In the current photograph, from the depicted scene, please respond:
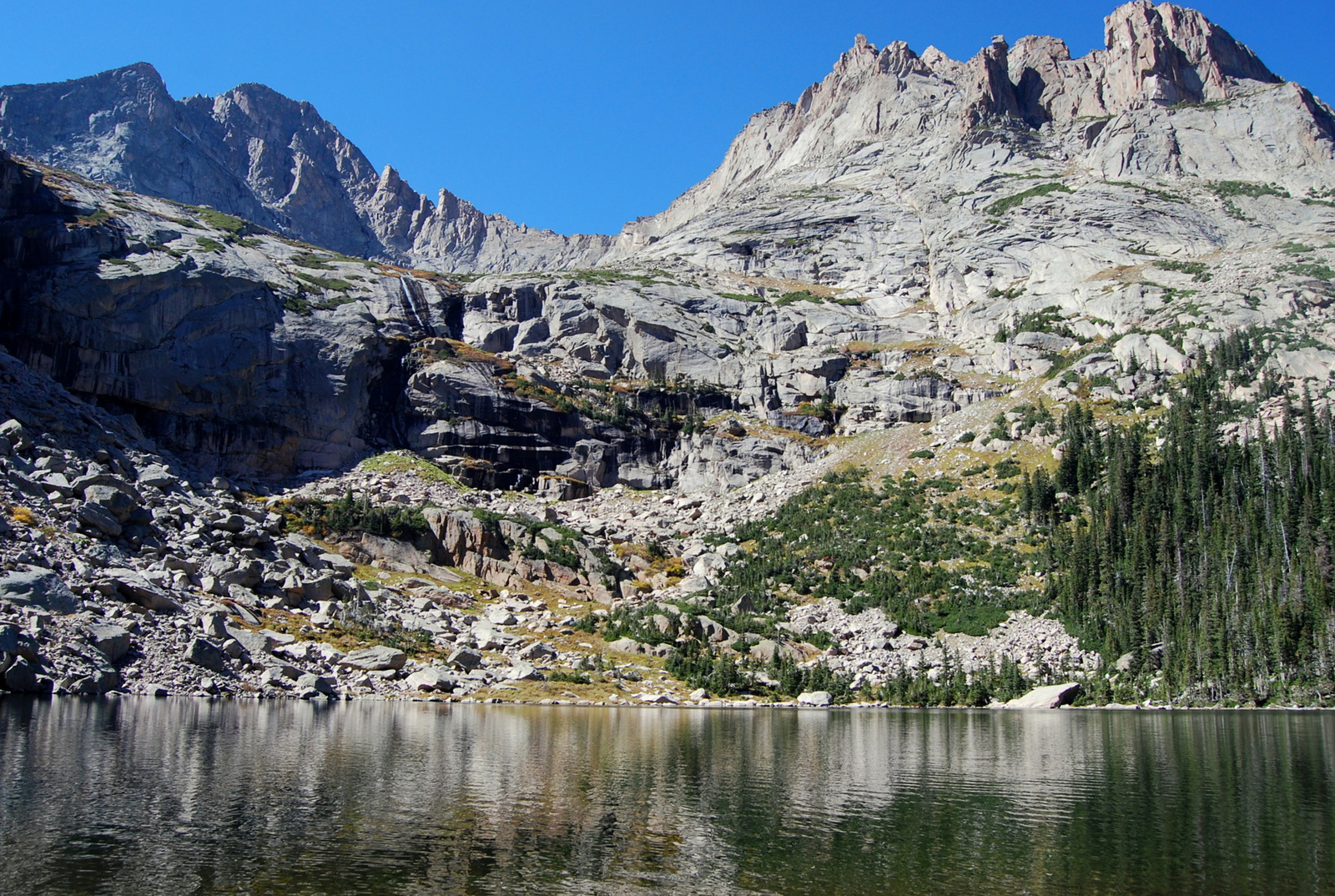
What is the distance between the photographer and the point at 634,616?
102 m

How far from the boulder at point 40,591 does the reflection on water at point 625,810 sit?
1177 cm

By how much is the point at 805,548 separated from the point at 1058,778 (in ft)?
266

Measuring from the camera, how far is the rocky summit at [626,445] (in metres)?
82.9

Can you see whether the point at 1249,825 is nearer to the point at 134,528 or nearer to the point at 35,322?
the point at 134,528

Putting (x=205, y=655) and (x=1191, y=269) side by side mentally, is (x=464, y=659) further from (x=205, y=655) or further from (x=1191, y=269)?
(x=1191, y=269)

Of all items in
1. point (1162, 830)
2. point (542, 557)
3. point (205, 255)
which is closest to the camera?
point (1162, 830)

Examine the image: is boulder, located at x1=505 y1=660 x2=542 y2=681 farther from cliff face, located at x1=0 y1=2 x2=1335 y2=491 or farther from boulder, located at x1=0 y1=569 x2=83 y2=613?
cliff face, located at x1=0 y1=2 x2=1335 y2=491

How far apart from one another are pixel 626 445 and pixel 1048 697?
90.4 meters

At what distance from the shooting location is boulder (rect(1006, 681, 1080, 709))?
82.2 meters

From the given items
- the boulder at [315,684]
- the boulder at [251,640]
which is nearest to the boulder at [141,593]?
the boulder at [251,640]

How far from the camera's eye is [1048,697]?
82625 millimetres

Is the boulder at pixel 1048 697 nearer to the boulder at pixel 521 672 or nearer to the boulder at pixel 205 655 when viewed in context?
the boulder at pixel 521 672

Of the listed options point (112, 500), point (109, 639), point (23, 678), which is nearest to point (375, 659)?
point (109, 639)

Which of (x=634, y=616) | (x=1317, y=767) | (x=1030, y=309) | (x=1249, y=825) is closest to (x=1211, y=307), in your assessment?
(x=1030, y=309)
